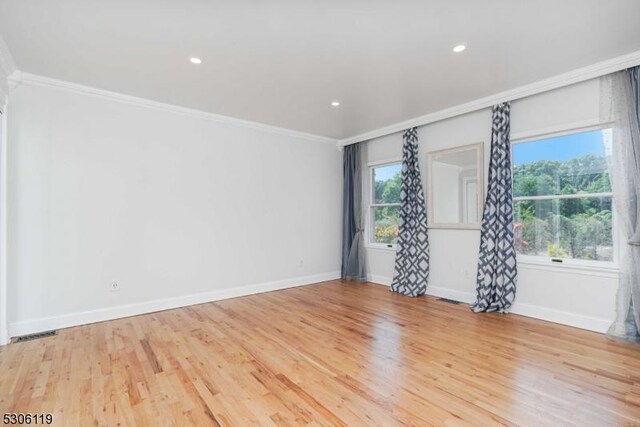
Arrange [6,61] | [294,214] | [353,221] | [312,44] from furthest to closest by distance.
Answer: [353,221] < [294,214] < [6,61] < [312,44]

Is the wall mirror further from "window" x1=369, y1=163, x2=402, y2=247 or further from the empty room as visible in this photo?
"window" x1=369, y1=163, x2=402, y2=247

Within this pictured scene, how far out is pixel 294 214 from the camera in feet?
17.9

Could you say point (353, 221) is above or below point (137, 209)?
below

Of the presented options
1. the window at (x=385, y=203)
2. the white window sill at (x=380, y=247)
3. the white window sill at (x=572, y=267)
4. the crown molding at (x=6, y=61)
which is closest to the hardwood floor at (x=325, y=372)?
the white window sill at (x=572, y=267)

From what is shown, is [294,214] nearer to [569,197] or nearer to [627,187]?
[569,197]

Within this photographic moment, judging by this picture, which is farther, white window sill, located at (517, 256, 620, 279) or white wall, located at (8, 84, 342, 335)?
white wall, located at (8, 84, 342, 335)

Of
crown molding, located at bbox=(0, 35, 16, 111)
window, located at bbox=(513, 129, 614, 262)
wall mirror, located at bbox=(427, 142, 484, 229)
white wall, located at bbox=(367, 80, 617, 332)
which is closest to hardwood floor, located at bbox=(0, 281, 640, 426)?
white wall, located at bbox=(367, 80, 617, 332)

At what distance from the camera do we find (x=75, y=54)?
284 centimetres

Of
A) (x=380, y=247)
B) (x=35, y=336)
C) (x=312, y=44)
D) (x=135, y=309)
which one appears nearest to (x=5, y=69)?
(x=35, y=336)

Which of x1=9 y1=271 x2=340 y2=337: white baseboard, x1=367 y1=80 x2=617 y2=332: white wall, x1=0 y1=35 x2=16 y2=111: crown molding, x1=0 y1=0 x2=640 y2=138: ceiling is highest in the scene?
x1=0 y1=0 x2=640 y2=138: ceiling

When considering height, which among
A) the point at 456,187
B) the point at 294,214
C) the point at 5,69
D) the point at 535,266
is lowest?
the point at 535,266

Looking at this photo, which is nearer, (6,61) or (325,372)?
(325,372)

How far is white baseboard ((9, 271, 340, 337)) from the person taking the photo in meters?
3.27

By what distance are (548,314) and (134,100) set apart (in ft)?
18.1
